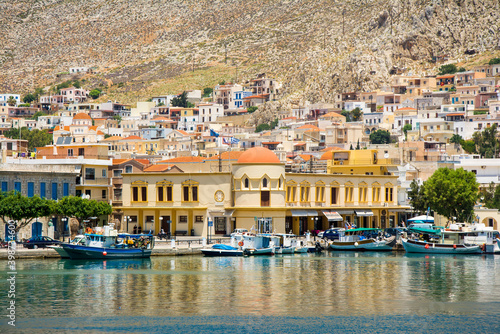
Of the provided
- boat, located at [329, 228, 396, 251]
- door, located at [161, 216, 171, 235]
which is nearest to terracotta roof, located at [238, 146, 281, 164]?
door, located at [161, 216, 171, 235]

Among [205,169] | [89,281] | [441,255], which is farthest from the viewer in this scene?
[205,169]

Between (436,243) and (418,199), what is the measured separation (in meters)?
18.4

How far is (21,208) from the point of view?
228 ft

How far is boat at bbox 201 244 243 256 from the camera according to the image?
70750 millimetres

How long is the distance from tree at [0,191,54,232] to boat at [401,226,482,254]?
32.6 meters

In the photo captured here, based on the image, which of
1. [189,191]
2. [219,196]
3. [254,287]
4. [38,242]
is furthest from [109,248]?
[254,287]

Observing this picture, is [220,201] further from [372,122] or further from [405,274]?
[372,122]

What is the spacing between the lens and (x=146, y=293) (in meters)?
48.4

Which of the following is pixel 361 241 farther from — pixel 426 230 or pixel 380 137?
pixel 380 137

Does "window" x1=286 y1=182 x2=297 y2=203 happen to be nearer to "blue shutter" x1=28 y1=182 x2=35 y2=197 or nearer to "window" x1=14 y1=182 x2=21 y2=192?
"blue shutter" x1=28 y1=182 x2=35 y2=197

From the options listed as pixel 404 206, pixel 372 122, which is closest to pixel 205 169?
pixel 404 206

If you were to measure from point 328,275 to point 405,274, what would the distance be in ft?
18.7

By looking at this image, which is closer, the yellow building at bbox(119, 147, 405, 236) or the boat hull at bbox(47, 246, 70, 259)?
the boat hull at bbox(47, 246, 70, 259)

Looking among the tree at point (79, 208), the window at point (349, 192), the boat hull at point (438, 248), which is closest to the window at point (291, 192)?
the window at point (349, 192)
